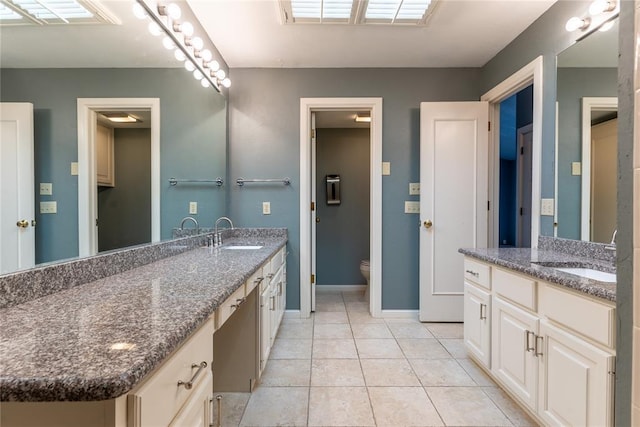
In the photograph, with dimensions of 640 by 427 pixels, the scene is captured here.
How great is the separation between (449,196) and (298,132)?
5.07 feet

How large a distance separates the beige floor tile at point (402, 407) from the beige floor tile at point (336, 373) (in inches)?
5.7

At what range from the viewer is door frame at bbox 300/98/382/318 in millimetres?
2848

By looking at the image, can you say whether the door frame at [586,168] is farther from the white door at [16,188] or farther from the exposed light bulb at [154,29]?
the white door at [16,188]

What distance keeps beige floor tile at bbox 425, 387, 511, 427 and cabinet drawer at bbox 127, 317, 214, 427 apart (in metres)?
1.31

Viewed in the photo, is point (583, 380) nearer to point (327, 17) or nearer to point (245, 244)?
point (245, 244)

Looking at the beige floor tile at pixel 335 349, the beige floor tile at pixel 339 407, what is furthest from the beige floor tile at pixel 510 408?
the beige floor tile at pixel 335 349

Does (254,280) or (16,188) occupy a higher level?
(16,188)

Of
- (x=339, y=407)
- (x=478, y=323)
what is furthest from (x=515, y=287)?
(x=339, y=407)

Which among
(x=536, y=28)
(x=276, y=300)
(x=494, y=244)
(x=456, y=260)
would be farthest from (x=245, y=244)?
(x=536, y=28)

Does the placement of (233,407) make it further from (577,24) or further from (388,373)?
(577,24)

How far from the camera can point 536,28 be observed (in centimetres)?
212

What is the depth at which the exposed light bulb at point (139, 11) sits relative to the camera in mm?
1453

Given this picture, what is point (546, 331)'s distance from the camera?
131cm

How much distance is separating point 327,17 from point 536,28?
1490 millimetres
